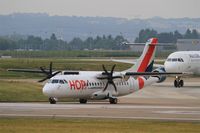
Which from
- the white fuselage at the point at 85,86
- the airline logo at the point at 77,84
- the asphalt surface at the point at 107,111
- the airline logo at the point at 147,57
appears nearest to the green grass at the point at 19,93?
the asphalt surface at the point at 107,111

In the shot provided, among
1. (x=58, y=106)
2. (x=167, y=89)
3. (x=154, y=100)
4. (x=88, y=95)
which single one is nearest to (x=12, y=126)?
(x=58, y=106)

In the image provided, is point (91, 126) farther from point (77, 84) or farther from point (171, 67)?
point (171, 67)

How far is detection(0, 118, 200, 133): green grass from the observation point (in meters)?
38.8

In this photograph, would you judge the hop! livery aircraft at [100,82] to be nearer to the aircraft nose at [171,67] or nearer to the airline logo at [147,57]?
the airline logo at [147,57]

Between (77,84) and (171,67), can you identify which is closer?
(77,84)

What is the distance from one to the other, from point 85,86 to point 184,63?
30807 mm

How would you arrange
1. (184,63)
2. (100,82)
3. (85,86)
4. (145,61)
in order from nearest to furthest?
(85,86) < (100,82) < (145,61) < (184,63)

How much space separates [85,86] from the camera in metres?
59.6

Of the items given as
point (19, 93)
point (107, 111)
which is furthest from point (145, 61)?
point (107, 111)

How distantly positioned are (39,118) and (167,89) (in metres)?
38.9

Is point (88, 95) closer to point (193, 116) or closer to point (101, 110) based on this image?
point (101, 110)

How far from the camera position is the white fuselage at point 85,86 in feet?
188

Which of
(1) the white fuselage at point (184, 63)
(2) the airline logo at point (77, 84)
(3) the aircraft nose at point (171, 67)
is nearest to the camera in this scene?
(2) the airline logo at point (77, 84)

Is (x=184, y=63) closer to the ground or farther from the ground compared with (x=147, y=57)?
closer to the ground
